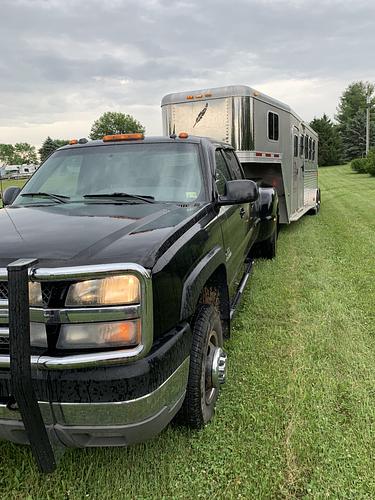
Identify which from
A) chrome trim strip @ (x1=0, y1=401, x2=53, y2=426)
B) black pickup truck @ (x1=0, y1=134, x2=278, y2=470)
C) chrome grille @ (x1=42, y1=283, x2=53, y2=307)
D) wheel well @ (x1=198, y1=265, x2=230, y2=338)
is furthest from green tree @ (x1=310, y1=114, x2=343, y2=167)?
chrome trim strip @ (x1=0, y1=401, x2=53, y2=426)

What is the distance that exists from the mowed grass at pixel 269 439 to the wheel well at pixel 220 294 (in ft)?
1.41

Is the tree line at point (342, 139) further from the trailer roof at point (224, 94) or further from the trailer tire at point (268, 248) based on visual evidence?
the trailer tire at point (268, 248)

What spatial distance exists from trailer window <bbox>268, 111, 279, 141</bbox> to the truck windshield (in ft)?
19.5

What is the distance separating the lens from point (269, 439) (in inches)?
106

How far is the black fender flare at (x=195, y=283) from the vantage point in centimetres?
233

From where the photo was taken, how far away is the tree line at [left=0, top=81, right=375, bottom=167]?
5019 cm

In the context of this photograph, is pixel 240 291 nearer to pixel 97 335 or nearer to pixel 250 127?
pixel 97 335

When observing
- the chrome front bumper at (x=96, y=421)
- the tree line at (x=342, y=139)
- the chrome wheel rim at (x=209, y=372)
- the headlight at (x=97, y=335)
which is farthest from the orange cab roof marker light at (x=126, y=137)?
the tree line at (x=342, y=139)

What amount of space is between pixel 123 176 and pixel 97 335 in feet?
6.33

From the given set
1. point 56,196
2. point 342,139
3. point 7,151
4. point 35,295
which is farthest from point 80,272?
point 7,151

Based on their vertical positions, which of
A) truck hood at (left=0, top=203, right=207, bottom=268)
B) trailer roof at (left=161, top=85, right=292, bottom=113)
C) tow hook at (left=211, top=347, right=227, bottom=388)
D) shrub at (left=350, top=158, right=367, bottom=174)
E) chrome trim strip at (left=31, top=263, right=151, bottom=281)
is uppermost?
trailer roof at (left=161, top=85, right=292, bottom=113)

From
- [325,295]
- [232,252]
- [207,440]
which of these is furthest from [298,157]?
[207,440]

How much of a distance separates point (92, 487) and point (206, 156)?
252 cm

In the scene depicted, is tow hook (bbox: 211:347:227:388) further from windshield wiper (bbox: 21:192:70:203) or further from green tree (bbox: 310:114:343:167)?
green tree (bbox: 310:114:343:167)
